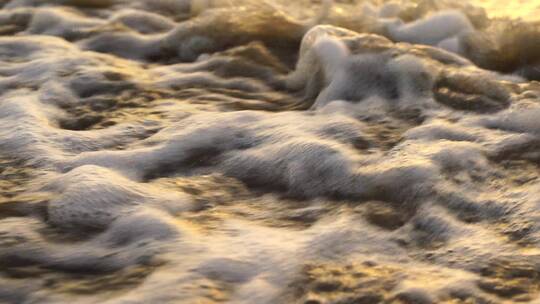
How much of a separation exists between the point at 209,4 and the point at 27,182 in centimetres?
208

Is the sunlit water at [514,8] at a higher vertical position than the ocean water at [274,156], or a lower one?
higher

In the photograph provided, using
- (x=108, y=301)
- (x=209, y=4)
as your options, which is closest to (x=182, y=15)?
(x=209, y=4)

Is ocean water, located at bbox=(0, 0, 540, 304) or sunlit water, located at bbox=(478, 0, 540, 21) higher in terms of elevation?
sunlit water, located at bbox=(478, 0, 540, 21)

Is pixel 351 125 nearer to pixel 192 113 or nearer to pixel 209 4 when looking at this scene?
pixel 192 113

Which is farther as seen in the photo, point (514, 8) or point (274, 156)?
point (514, 8)

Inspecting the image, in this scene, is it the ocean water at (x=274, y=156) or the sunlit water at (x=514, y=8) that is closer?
the ocean water at (x=274, y=156)

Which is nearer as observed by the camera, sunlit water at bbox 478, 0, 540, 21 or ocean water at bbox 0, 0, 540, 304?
ocean water at bbox 0, 0, 540, 304

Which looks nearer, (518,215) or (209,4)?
(518,215)

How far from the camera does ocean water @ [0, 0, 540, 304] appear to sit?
6.43 feet

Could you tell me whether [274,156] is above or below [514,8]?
below

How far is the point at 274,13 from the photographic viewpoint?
13.3 feet

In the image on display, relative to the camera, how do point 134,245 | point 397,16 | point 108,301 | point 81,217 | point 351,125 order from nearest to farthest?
point 108,301 → point 134,245 → point 81,217 → point 351,125 → point 397,16

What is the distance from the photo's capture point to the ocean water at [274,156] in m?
1.96

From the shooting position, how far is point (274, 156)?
2.59 m
